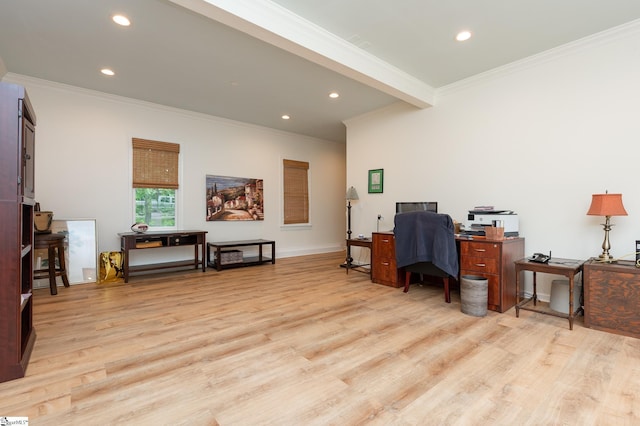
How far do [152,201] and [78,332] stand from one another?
289cm

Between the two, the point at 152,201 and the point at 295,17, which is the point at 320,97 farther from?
the point at 152,201

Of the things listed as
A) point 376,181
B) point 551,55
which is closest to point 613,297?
point 551,55

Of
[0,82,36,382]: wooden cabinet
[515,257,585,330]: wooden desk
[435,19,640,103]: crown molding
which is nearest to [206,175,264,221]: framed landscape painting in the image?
[0,82,36,382]: wooden cabinet

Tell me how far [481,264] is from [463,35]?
2.38 meters

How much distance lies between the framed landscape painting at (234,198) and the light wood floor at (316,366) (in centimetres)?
257

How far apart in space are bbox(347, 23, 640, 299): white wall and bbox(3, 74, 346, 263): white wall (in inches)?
119

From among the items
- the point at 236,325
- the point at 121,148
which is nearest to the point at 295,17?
the point at 236,325

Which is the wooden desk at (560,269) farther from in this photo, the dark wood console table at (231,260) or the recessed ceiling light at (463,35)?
the dark wood console table at (231,260)

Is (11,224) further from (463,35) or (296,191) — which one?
(296,191)

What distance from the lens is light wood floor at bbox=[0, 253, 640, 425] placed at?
157 cm

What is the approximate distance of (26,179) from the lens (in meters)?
2.13

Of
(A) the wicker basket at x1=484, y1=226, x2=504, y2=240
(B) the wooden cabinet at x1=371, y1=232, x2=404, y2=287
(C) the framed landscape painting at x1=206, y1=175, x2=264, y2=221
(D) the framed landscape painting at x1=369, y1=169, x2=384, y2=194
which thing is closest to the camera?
(A) the wicker basket at x1=484, y1=226, x2=504, y2=240

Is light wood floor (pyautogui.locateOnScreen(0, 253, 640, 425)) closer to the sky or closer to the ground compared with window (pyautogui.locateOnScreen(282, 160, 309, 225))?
closer to the ground

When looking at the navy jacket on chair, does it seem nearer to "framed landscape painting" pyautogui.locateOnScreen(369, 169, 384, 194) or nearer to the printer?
the printer
